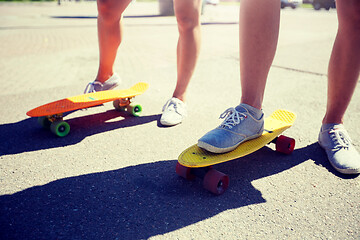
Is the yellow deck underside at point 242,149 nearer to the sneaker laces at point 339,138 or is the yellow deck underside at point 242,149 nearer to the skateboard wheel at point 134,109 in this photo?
the sneaker laces at point 339,138

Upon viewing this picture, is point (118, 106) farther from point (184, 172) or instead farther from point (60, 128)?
point (184, 172)

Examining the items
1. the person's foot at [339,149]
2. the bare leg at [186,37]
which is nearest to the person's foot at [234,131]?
the person's foot at [339,149]

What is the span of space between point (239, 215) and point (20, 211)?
1.10 meters

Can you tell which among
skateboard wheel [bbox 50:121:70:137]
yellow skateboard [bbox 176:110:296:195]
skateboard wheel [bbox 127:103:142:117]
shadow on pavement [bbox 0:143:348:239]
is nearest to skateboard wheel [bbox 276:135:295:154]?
yellow skateboard [bbox 176:110:296:195]

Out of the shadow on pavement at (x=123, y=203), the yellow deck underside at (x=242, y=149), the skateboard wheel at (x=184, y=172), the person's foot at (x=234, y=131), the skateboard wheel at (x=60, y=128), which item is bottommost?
the shadow on pavement at (x=123, y=203)

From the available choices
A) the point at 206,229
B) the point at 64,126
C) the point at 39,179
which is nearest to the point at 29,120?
the point at 64,126

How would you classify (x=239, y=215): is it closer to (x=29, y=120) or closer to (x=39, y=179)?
(x=39, y=179)

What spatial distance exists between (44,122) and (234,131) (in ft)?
5.16

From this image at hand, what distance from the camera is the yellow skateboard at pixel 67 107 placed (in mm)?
2326

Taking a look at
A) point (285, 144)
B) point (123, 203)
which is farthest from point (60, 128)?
point (285, 144)

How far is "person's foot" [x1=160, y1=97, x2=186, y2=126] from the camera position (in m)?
2.58

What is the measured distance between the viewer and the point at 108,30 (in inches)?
112

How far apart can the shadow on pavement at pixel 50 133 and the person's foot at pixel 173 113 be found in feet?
0.58

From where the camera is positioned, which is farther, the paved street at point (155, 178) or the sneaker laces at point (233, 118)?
the sneaker laces at point (233, 118)
